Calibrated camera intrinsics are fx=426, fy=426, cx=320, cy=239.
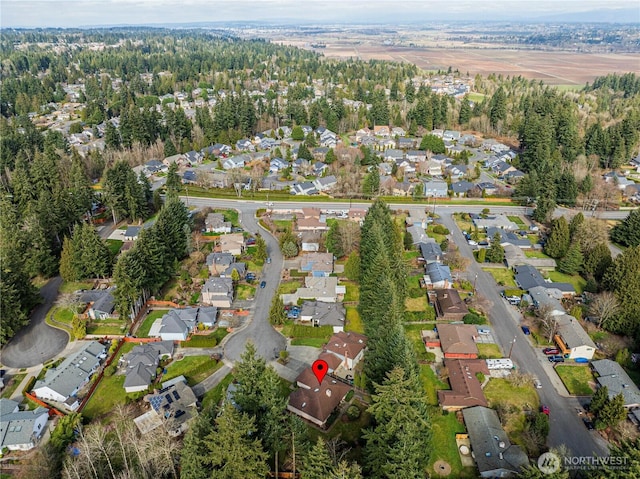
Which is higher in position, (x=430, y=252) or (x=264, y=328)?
(x=430, y=252)

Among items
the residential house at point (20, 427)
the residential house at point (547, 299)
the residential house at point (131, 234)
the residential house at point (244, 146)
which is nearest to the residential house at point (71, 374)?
the residential house at point (20, 427)

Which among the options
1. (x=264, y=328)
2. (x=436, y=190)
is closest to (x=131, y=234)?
(x=264, y=328)

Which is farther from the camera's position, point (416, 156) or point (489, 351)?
point (416, 156)

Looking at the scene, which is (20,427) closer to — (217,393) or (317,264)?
(217,393)

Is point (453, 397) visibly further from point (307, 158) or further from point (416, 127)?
point (416, 127)

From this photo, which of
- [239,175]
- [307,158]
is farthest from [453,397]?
[307,158]

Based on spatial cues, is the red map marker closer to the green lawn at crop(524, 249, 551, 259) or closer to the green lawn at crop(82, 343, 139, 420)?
the green lawn at crop(82, 343, 139, 420)

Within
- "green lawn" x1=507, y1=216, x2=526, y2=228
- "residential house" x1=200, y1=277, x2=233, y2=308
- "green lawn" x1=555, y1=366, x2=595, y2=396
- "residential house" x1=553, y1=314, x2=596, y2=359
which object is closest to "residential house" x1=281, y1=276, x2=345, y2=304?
"residential house" x1=200, y1=277, x2=233, y2=308
